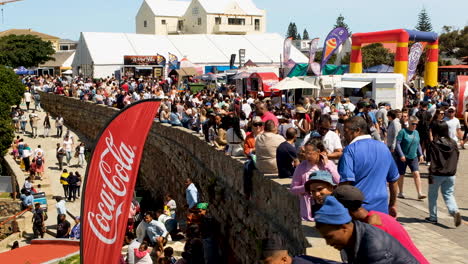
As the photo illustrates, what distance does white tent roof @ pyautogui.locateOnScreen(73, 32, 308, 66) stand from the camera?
54312 millimetres

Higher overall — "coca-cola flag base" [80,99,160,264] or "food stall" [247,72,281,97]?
"food stall" [247,72,281,97]

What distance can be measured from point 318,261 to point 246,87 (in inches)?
1105

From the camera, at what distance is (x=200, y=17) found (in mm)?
90188

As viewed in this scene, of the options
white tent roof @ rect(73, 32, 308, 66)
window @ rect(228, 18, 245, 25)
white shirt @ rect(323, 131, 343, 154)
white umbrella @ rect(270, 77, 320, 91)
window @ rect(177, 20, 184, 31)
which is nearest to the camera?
white shirt @ rect(323, 131, 343, 154)

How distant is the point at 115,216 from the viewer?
6066 millimetres

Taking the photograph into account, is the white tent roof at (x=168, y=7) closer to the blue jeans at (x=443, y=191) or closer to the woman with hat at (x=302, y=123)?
the woman with hat at (x=302, y=123)

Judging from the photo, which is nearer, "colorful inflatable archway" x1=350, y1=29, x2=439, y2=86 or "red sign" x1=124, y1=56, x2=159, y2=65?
"colorful inflatable archway" x1=350, y1=29, x2=439, y2=86

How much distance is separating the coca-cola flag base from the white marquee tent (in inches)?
1805

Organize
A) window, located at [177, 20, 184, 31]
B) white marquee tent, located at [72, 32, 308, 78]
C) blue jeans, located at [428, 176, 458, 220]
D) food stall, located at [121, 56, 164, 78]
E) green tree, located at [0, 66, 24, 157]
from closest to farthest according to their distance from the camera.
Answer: blue jeans, located at [428, 176, 458, 220] < green tree, located at [0, 66, 24, 157] < food stall, located at [121, 56, 164, 78] < white marquee tent, located at [72, 32, 308, 78] < window, located at [177, 20, 184, 31]

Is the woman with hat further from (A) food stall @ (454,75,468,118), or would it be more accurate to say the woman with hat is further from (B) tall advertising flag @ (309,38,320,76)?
(B) tall advertising flag @ (309,38,320,76)

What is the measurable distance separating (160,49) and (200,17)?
119 feet

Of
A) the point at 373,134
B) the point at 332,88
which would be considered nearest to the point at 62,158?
the point at 332,88

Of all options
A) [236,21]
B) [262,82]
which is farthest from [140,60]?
[236,21]

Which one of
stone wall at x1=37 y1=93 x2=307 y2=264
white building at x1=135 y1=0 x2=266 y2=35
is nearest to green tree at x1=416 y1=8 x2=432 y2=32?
white building at x1=135 y1=0 x2=266 y2=35
